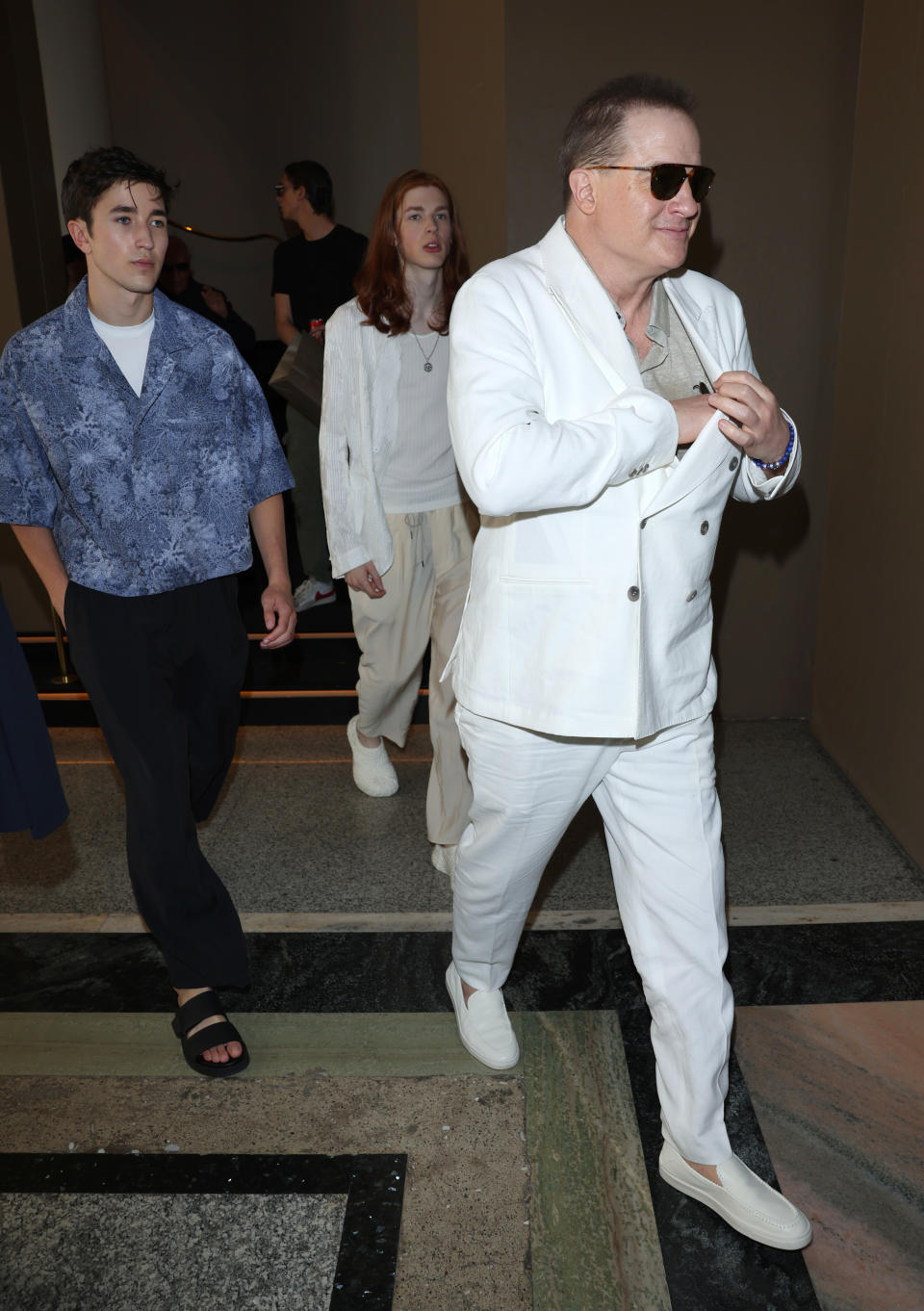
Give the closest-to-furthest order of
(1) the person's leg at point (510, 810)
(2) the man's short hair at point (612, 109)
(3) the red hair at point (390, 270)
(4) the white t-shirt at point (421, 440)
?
(2) the man's short hair at point (612, 109) → (1) the person's leg at point (510, 810) → (3) the red hair at point (390, 270) → (4) the white t-shirt at point (421, 440)

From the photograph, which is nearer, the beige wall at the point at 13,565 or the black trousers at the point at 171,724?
the black trousers at the point at 171,724

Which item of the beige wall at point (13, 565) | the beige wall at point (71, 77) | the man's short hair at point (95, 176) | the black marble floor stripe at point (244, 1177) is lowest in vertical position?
the black marble floor stripe at point (244, 1177)

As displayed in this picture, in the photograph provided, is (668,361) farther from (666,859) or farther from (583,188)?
(666,859)

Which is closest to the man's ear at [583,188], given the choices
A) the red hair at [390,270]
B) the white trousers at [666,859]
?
the white trousers at [666,859]

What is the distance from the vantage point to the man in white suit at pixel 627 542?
1848 mm

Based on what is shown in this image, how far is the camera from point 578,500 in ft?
5.87

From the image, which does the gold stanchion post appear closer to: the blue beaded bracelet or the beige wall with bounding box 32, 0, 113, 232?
the blue beaded bracelet

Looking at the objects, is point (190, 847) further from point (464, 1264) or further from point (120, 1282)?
point (464, 1264)

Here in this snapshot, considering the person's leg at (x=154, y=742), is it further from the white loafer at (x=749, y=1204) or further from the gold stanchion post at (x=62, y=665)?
the gold stanchion post at (x=62, y=665)

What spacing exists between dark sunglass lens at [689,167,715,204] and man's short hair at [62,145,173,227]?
115cm

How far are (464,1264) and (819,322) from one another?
11.0 feet

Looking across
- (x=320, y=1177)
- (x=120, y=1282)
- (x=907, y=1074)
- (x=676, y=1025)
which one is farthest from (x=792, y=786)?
(x=120, y=1282)

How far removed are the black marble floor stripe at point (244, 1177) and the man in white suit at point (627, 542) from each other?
542 millimetres

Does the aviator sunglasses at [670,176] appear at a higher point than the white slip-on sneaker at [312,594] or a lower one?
higher
